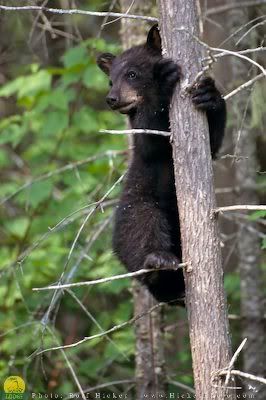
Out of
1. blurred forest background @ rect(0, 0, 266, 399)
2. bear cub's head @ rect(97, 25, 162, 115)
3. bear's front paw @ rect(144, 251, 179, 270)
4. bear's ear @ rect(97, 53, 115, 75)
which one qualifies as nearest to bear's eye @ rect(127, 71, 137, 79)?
bear cub's head @ rect(97, 25, 162, 115)

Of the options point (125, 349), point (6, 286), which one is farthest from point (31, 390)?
point (6, 286)

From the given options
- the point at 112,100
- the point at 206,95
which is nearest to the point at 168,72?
the point at 206,95

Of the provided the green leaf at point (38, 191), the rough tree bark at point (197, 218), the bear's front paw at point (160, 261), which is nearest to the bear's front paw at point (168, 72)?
the rough tree bark at point (197, 218)

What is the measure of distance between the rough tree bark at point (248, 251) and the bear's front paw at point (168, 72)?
7.69ft

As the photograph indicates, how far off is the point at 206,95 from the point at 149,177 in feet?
3.39

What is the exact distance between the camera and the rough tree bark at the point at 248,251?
250 inches

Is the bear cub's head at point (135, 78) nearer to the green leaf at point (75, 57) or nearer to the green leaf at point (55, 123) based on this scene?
the green leaf at point (75, 57)

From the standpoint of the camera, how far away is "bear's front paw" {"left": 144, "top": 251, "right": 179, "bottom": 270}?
418 centimetres

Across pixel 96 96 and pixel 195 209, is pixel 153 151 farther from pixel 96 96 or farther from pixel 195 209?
pixel 96 96

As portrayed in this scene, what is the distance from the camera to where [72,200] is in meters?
7.36

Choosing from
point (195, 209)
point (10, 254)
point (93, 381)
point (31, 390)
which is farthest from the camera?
point (10, 254)

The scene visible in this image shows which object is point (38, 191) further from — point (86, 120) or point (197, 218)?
point (197, 218)

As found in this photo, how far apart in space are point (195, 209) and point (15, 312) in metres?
3.67

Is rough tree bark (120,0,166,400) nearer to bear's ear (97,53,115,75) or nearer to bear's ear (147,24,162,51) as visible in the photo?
bear's ear (97,53,115,75)
